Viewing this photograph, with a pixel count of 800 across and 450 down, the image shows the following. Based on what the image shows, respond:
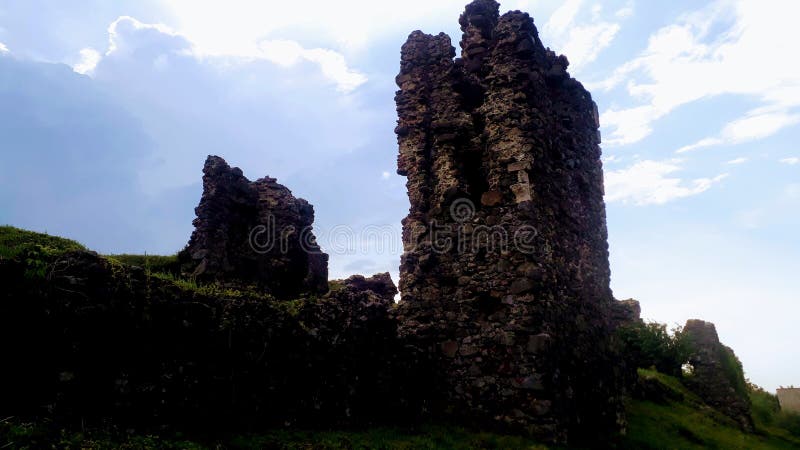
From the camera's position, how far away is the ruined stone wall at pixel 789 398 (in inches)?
972

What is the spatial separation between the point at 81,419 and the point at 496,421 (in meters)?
7.09

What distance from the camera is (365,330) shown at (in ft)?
34.8

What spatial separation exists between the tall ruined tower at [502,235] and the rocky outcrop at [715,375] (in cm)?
1095

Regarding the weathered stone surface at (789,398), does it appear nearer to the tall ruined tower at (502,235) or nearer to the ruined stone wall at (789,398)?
the ruined stone wall at (789,398)

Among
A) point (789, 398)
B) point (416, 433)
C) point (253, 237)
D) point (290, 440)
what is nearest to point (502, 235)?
point (416, 433)

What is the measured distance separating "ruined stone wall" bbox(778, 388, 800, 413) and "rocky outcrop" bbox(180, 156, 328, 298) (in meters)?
22.3

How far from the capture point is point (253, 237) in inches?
660

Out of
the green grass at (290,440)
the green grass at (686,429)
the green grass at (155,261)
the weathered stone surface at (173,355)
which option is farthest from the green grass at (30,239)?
the green grass at (686,429)

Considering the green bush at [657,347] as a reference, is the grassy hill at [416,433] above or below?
below

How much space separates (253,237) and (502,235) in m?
8.62

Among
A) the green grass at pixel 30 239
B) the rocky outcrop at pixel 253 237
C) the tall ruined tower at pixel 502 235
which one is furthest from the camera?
the rocky outcrop at pixel 253 237

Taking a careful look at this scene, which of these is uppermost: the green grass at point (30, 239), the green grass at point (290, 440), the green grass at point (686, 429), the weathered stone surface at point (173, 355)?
the green grass at point (30, 239)

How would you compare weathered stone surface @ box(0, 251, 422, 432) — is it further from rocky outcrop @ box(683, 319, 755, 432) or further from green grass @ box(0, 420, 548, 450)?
rocky outcrop @ box(683, 319, 755, 432)

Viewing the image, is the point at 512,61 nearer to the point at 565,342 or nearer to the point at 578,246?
the point at 578,246
